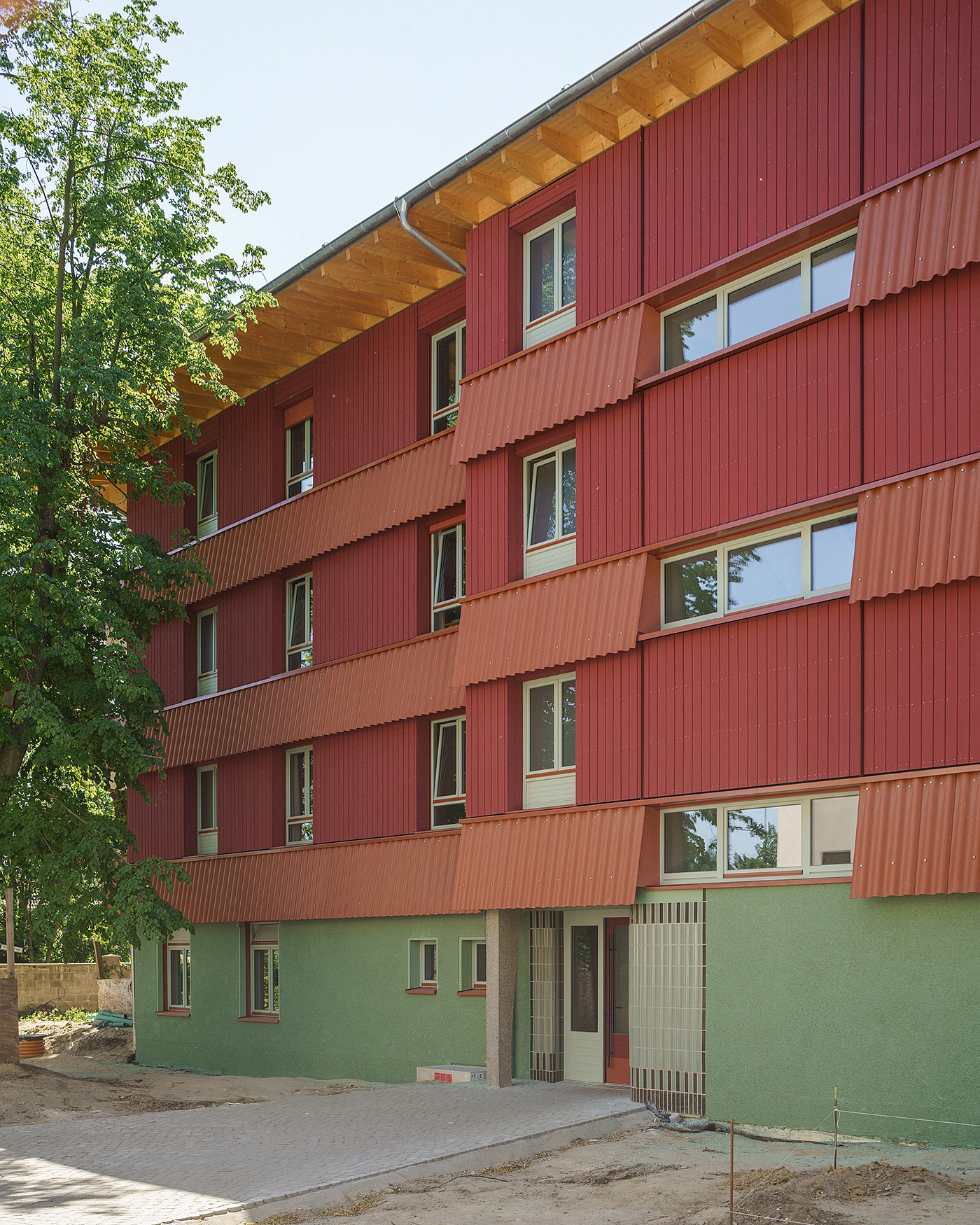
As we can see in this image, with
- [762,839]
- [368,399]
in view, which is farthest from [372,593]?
[762,839]

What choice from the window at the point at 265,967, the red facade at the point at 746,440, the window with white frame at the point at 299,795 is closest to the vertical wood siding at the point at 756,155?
the red facade at the point at 746,440

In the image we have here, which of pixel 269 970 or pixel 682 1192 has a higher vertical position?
pixel 682 1192

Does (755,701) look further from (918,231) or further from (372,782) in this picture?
(372,782)

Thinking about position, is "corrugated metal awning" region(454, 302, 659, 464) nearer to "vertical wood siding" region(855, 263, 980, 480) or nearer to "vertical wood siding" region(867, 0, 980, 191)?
"vertical wood siding" region(855, 263, 980, 480)

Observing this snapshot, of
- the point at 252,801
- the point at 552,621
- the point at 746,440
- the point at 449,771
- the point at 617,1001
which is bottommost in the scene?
the point at 617,1001

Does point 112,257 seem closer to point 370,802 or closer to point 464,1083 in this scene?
point 370,802

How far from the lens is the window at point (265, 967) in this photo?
23.3 metres

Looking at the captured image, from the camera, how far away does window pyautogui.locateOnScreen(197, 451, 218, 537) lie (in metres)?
26.3

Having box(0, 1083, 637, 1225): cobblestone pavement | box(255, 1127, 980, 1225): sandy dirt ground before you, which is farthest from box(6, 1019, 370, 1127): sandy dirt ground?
box(255, 1127, 980, 1225): sandy dirt ground

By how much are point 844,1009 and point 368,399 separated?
42.1ft

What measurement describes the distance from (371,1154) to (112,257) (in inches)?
570

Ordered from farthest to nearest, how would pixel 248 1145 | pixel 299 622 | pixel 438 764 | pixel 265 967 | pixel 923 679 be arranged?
→ pixel 299 622, pixel 265 967, pixel 438 764, pixel 248 1145, pixel 923 679

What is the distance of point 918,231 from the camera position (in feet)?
43.5

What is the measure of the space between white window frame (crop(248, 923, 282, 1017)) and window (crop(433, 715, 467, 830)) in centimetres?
482
